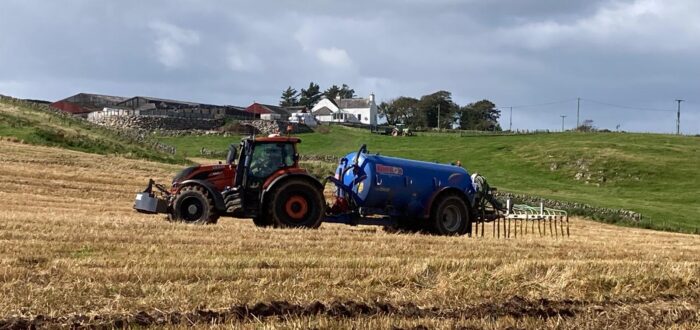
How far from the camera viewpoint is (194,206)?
1404 centimetres

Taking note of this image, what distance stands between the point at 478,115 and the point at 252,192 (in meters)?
113

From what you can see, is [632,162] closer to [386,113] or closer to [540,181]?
[540,181]

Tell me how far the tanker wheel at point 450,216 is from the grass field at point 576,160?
1872 centimetres

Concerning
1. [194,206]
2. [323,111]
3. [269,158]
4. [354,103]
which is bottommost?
[194,206]

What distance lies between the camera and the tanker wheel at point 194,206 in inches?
545

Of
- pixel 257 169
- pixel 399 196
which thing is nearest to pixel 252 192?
pixel 257 169

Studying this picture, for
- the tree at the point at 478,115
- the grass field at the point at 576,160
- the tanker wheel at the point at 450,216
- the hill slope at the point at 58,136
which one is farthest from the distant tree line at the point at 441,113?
the tanker wheel at the point at 450,216

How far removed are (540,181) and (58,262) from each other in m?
46.7

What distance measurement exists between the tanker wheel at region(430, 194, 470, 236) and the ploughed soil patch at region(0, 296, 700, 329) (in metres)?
7.65

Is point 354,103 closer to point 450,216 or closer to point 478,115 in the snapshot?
point 478,115

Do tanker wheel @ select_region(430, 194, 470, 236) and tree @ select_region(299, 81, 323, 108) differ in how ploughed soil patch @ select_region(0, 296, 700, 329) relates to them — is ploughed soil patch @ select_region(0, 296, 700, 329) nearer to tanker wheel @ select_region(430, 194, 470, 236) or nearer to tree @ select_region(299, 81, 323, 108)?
tanker wheel @ select_region(430, 194, 470, 236)

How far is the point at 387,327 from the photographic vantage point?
20.1 feet

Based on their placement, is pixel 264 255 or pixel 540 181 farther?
pixel 540 181

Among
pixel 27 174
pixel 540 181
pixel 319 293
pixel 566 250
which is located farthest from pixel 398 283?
pixel 540 181
